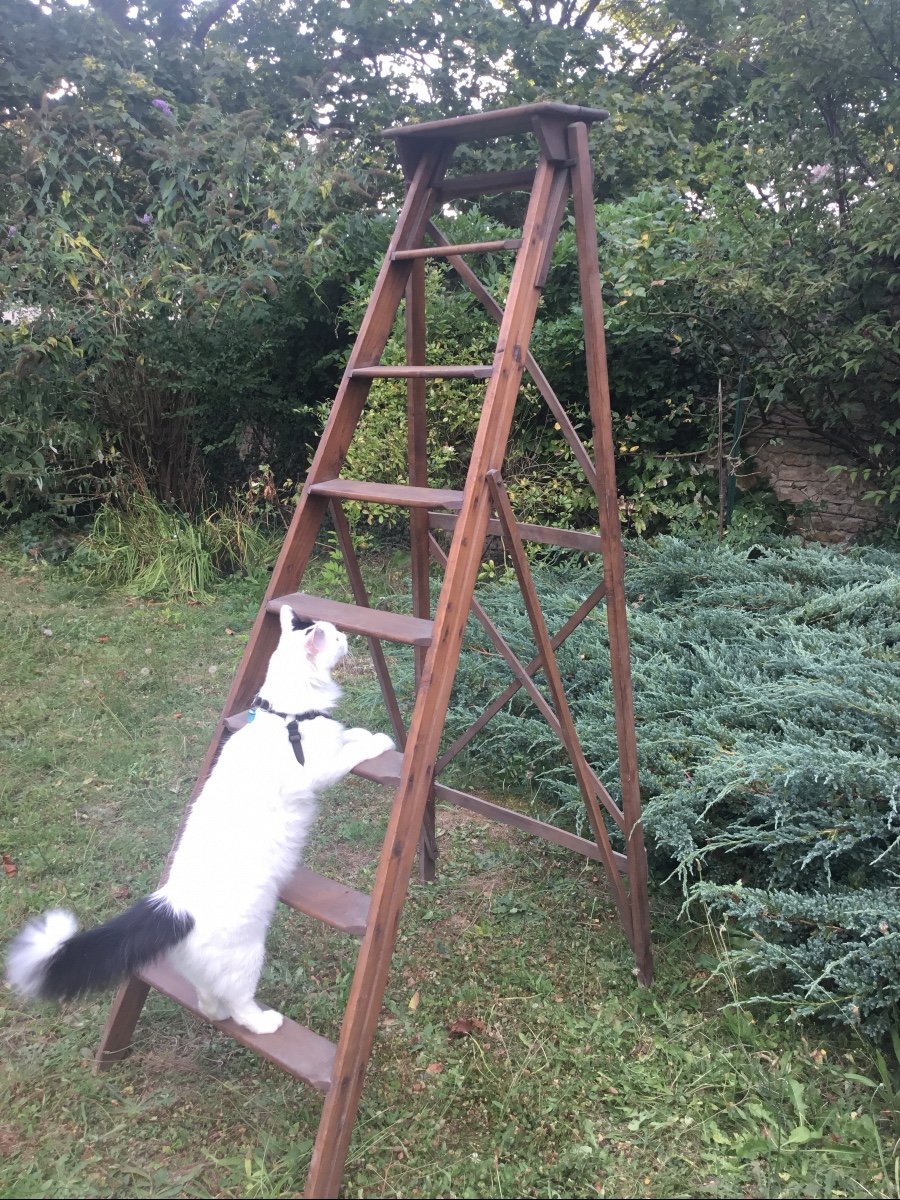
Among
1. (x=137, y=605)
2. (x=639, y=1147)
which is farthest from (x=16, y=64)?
(x=639, y=1147)

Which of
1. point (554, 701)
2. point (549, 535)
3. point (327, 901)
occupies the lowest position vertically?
point (327, 901)

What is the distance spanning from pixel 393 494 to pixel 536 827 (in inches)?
53.5

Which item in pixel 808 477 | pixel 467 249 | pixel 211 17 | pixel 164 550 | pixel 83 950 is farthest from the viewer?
pixel 211 17

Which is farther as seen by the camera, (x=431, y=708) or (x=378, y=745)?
(x=378, y=745)

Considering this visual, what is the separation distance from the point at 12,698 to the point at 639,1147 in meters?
3.79

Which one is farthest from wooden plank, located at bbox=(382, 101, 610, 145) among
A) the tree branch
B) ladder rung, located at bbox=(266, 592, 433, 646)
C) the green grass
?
the tree branch

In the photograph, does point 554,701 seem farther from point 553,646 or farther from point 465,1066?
point 465,1066

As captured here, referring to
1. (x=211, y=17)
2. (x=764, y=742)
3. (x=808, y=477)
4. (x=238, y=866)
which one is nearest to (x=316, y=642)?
(x=238, y=866)

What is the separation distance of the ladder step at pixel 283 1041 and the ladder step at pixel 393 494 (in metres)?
1.25

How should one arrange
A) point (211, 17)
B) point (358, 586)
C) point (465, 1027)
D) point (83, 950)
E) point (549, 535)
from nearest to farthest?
point (83, 950)
point (465, 1027)
point (549, 535)
point (358, 586)
point (211, 17)

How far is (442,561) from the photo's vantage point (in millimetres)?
2643

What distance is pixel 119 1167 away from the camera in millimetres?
1904

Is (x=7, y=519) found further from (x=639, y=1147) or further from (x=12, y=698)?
(x=639, y=1147)

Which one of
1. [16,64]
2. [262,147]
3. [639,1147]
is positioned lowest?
[639,1147]
